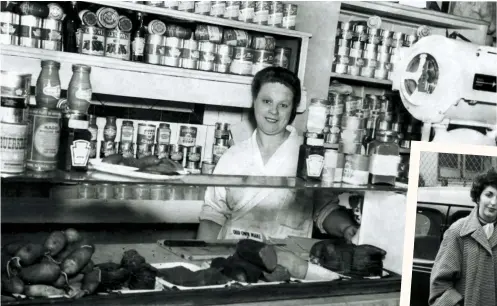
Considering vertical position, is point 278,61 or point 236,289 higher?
point 278,61

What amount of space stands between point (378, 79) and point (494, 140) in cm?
106

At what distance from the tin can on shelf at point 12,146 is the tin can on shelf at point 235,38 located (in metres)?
1.54

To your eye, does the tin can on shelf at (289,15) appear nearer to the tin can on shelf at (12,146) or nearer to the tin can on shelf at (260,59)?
the tin can on shelf at (260,59)

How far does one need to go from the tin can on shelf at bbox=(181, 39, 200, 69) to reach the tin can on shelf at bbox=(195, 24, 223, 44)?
0.03 meters

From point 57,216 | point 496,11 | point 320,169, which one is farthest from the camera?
point 496,11

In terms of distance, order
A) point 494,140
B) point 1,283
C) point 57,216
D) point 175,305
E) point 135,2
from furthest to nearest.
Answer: point 57,216, point 135,2, point 494,140, point 175,305, point 1,283

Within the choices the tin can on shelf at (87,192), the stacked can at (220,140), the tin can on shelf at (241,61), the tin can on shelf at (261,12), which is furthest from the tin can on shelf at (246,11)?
the tin can on shelf at (87,192)

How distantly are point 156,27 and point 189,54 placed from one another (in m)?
0.18

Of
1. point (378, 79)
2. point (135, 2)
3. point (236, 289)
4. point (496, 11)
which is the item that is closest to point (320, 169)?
point (236, 289)

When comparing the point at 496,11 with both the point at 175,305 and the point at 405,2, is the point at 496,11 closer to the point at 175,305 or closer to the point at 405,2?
the point at 405,2

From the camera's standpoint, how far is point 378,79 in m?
3.13

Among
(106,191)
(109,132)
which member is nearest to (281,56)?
(109,132)

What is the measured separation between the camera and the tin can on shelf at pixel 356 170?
1.63 metres

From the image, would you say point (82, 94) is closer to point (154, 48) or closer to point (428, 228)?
point (428, 228)
